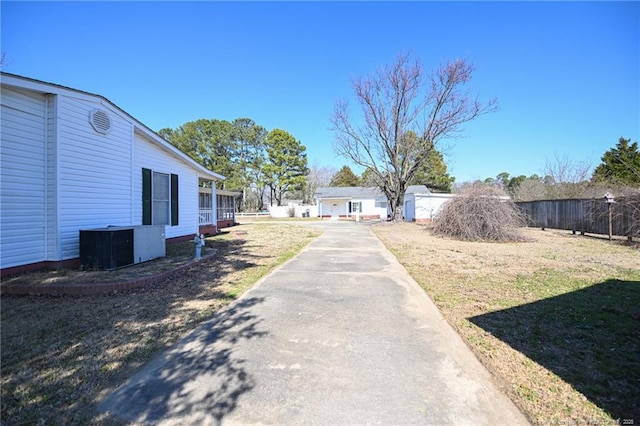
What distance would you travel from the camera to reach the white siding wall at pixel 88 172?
6.52m

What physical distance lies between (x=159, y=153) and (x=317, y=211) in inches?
1188

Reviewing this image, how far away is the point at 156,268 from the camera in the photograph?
258 inches

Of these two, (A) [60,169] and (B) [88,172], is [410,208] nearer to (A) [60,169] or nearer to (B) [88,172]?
(B) [88,172]

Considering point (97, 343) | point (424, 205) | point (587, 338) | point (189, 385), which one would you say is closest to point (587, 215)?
point (424, 205)

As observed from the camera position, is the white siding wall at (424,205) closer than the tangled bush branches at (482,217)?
No

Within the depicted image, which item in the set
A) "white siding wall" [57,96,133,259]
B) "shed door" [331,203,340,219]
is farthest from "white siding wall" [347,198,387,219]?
"white siding wall" [57,96,133,259]

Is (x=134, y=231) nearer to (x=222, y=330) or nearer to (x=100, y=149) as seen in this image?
(x=100, y=149)

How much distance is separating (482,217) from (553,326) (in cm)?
1091

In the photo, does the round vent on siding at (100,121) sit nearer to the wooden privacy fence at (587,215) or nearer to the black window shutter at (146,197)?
the black window shutter at (146,197)

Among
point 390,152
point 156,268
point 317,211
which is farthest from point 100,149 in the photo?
point 317,211

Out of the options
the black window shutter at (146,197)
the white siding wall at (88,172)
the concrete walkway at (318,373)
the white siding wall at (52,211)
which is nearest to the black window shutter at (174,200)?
the black window shutter at (146,197)

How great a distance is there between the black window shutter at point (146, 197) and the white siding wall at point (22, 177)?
3.14 m

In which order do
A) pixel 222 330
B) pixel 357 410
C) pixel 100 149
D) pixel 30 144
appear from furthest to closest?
pixel 100 149, pixel 30 144, pixel 222 330, pixel 357 410

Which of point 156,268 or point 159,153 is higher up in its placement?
point 159,153
